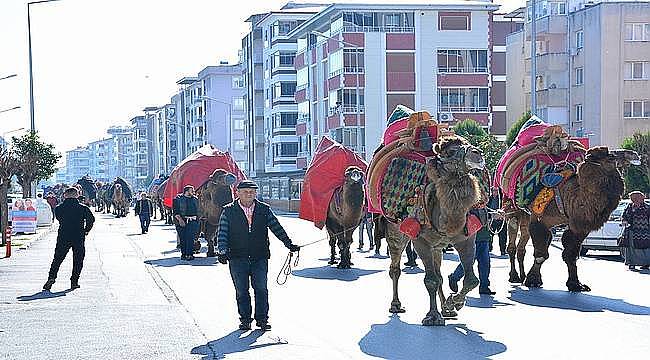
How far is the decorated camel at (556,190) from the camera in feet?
55.0

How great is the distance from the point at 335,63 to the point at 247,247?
63.2 metres

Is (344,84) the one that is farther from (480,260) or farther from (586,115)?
(480,260)

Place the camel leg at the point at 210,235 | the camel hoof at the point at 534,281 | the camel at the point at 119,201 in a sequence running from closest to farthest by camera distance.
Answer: the camel hoof at the point at 534,281
the camel leg at the point at 210,235
the camel at the point at 119,201

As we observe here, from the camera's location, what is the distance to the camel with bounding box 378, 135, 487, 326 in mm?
13055

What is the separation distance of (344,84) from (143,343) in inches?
2433

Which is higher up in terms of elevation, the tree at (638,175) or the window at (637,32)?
the window at (637,32)

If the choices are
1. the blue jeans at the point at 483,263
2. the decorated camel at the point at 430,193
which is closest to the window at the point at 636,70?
the blue jeans at the point at 483,263

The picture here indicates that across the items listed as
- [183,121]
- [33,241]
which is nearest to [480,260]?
[33,241]

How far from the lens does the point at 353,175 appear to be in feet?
74.6

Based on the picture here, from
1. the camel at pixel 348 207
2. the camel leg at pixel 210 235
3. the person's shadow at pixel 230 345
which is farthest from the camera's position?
the camel leg at pixel 210 235

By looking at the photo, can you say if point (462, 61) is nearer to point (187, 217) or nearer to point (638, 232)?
point (187, 217)

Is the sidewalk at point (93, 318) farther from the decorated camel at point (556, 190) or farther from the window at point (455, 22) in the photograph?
the window at point (455, 22)

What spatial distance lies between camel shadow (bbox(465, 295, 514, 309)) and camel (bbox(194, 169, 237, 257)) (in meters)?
10.8

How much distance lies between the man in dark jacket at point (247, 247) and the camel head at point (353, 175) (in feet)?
30.6
